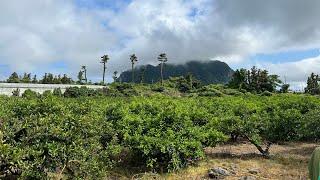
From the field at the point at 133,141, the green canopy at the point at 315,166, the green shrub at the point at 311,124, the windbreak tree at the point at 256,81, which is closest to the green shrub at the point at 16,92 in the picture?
the windbreak tree at the point at 256,81

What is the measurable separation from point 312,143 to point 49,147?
12223 millimetres

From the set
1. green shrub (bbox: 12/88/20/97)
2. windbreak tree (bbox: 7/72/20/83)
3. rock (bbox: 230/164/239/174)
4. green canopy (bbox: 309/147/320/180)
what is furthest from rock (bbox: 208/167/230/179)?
windbreak tree (bbox: 7/72/20/83)

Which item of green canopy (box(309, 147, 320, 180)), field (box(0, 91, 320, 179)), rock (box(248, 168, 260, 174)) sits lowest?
rock (box(248, 168, 260, 174))

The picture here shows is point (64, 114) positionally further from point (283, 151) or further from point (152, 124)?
point (283, 151)

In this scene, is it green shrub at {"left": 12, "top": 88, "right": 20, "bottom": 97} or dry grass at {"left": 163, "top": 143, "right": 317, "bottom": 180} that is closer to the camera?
dry grass at {"left": 163, "top": 143, "right": 317, "bottom": 180}

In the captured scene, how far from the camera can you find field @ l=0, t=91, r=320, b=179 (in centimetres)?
782

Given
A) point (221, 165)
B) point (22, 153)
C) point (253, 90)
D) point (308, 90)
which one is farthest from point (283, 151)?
point (308, 90)

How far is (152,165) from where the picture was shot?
1071 centimetres

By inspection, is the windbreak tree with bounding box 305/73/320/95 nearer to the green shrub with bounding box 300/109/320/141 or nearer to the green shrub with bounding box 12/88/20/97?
the green shrub with bounding box 12/88/20/97

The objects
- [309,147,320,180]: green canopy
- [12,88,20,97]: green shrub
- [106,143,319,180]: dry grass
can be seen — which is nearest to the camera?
[309,147,320,180]: green canopy

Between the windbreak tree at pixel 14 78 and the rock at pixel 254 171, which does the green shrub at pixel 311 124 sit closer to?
the rock at pixel 254 171

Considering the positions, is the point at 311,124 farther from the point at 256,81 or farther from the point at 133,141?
the point at 256,81

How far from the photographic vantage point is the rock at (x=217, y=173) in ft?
34.0

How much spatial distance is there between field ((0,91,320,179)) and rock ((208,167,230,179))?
19 cm
